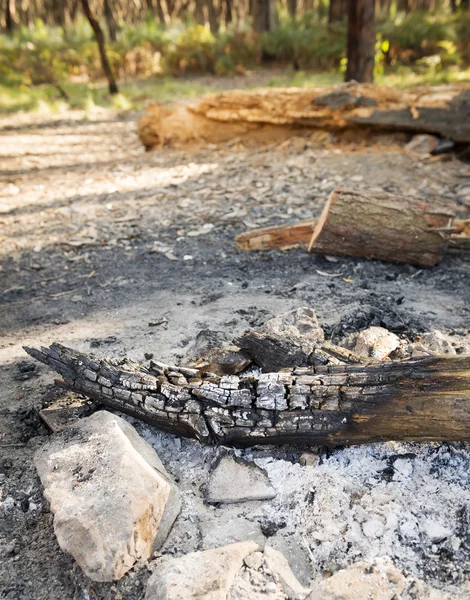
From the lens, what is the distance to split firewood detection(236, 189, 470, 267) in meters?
4.17

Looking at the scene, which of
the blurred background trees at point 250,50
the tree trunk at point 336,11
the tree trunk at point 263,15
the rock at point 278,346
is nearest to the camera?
the rock at point 278,346

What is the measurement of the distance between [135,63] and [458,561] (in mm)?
17526

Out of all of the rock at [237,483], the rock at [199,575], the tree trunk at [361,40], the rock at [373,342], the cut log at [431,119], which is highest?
the tree trunk at [361,40]

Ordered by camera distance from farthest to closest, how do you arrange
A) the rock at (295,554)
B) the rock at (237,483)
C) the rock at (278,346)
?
1. the rock at (278,346)
2. the rock at (237,483)
3. the rock at (295,554)

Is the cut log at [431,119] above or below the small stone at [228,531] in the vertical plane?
above

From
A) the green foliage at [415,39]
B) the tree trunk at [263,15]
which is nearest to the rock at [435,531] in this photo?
the green foliage at [415,39]

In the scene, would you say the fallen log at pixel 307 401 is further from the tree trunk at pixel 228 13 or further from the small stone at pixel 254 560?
the tree trunk at pixel 228 13

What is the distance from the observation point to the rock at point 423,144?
653 centimetres

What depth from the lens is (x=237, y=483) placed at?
7.39ft

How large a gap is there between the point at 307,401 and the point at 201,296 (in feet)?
6.26

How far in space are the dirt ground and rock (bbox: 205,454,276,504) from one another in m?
0.05

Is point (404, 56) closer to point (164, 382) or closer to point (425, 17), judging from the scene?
point (425, 17)

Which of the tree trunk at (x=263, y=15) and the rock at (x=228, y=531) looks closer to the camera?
the rock at (x=228, y=531)

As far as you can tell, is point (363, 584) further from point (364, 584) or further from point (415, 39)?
point (415, 39)
